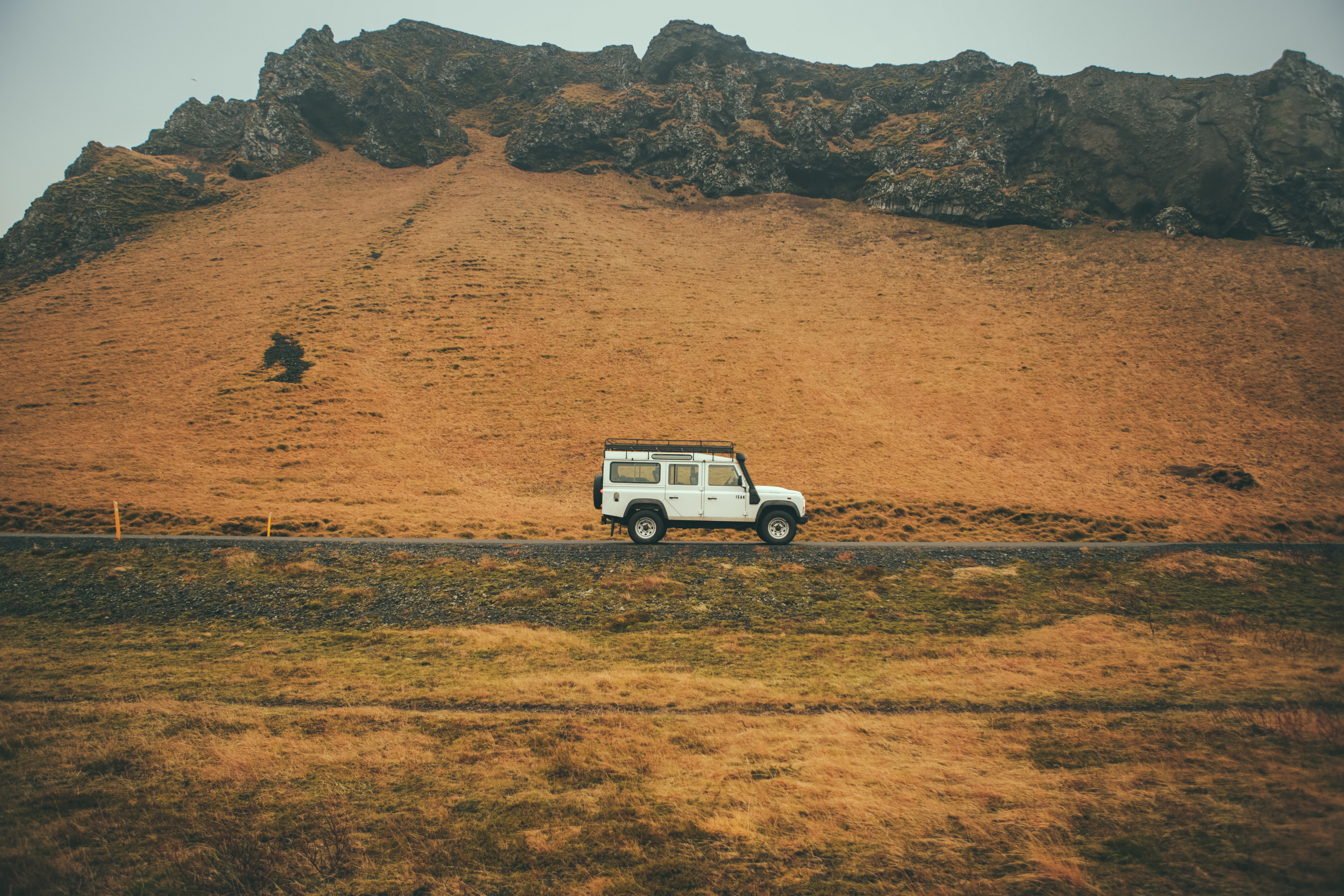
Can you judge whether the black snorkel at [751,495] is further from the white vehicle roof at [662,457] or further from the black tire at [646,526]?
the black tire at [646,526]

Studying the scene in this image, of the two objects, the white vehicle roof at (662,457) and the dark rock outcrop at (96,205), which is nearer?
the white vehicle roof at (662,457)

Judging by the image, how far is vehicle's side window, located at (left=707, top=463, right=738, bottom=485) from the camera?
17078 mm

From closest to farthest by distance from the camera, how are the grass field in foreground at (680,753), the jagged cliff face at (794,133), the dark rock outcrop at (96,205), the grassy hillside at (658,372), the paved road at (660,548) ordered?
1. the grass field in foreground at (680,753)
2. the paved road at (660,548)
3. the grassy hillside at (658,372)
4. the dark rock outcrop at (96,205)
5. the jagged cliff face at (794,133)

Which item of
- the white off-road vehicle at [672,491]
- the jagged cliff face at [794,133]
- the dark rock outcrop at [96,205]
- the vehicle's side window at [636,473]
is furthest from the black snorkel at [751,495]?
the dark rock outcrop at [96,205]

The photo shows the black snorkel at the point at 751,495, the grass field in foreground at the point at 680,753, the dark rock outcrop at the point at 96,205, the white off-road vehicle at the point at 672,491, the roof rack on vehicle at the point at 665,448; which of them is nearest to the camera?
the grass field in foreground at the point at 680,753

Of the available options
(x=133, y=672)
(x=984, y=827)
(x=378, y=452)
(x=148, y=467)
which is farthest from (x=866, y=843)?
(x=148, y=467)

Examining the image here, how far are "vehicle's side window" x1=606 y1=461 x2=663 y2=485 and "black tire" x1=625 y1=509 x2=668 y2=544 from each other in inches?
34.7

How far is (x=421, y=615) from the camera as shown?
40.6ft

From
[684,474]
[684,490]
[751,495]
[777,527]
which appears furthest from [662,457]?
[777,527]

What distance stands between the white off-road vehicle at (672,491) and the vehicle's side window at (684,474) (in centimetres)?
1

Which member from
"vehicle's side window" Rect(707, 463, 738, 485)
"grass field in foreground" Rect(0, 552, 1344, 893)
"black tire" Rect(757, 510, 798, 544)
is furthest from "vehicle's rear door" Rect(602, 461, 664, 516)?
"grass field in foreground" Rect(0, 552, 1344, 893)

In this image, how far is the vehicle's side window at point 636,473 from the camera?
17.0m

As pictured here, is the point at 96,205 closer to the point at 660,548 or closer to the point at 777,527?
the point at 660,548

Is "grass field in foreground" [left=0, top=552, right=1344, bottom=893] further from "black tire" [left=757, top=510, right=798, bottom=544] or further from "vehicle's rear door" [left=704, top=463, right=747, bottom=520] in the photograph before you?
"black tire" [left=757, top=510, right=798, bottom=544]
